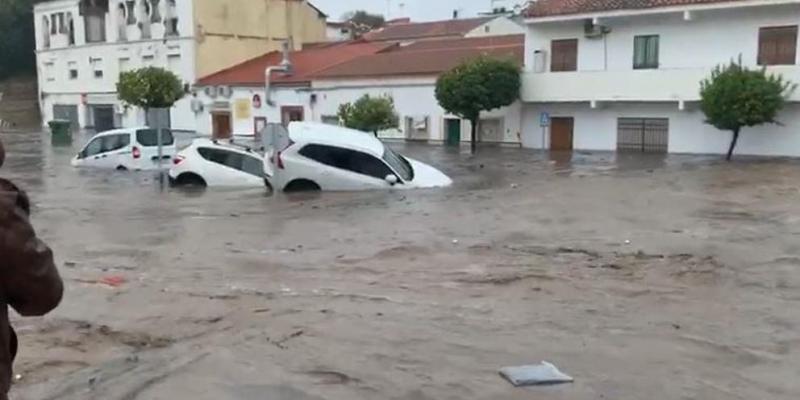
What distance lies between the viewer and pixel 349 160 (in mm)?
18609

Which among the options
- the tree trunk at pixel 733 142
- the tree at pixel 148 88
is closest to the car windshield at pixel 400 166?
the tree trunk at pixel 733 142

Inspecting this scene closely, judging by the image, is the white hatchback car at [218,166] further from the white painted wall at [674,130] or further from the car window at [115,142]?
the white painted wall at [674,130]

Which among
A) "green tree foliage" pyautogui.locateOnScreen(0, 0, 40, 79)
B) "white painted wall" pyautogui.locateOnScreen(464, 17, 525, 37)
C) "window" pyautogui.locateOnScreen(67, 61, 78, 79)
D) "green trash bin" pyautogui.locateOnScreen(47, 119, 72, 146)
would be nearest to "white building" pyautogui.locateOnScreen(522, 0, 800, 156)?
"white painted wall" pyautogui.locateOnScreen(464, 17, 525, 37)

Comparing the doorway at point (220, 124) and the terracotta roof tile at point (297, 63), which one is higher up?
the terracotta roof tile at point (297, 63)

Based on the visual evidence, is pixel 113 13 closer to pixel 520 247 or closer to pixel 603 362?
pixel 520 247

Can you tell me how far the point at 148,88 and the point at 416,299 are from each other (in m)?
40.3

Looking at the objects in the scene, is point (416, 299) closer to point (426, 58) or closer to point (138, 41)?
point (426, 58)

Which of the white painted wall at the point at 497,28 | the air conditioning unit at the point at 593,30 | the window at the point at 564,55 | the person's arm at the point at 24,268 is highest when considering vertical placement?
the white painted wall at the point at 497,28

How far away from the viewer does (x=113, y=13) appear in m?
55.6

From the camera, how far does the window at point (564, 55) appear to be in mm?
36094

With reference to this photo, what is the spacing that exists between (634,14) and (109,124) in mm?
37242

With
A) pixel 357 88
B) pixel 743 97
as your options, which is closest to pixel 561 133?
pixel 743 97

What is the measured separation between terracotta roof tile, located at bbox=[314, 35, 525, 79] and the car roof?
20.5 meters

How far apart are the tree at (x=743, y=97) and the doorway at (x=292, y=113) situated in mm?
21051
